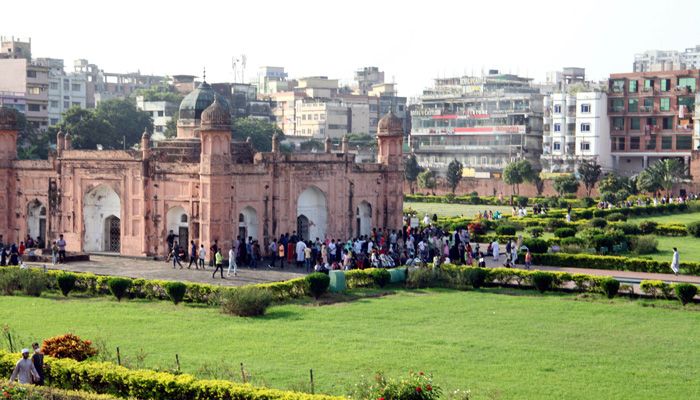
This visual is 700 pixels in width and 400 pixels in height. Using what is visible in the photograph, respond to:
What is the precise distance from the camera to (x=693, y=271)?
125 ft

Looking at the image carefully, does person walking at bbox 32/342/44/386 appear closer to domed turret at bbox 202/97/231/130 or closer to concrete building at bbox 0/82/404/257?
concrete building at bbox 0/82/404/257

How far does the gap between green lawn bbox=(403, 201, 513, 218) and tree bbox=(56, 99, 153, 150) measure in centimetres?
2155

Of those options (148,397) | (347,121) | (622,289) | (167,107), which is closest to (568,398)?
(148,397)

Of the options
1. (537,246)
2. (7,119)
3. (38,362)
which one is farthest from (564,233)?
(38,362)

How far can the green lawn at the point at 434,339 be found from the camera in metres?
21.3

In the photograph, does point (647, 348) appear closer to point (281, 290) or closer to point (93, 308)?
point (281, 290)

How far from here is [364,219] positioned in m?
48.0

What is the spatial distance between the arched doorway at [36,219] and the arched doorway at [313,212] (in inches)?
441

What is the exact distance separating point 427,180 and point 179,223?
49154 mm

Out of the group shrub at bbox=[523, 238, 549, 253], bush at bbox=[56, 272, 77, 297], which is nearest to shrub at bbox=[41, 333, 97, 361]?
bush at bbox=[56, 272, 77, 297]

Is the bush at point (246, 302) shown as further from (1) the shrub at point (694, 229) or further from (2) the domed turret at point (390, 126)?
(1) the shrub at point (694, 229)

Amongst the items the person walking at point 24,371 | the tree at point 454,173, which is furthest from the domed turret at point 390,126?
the tree at point 454,173

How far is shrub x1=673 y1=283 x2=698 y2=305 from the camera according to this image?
30.4 metres

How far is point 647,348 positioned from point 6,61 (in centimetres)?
8093
